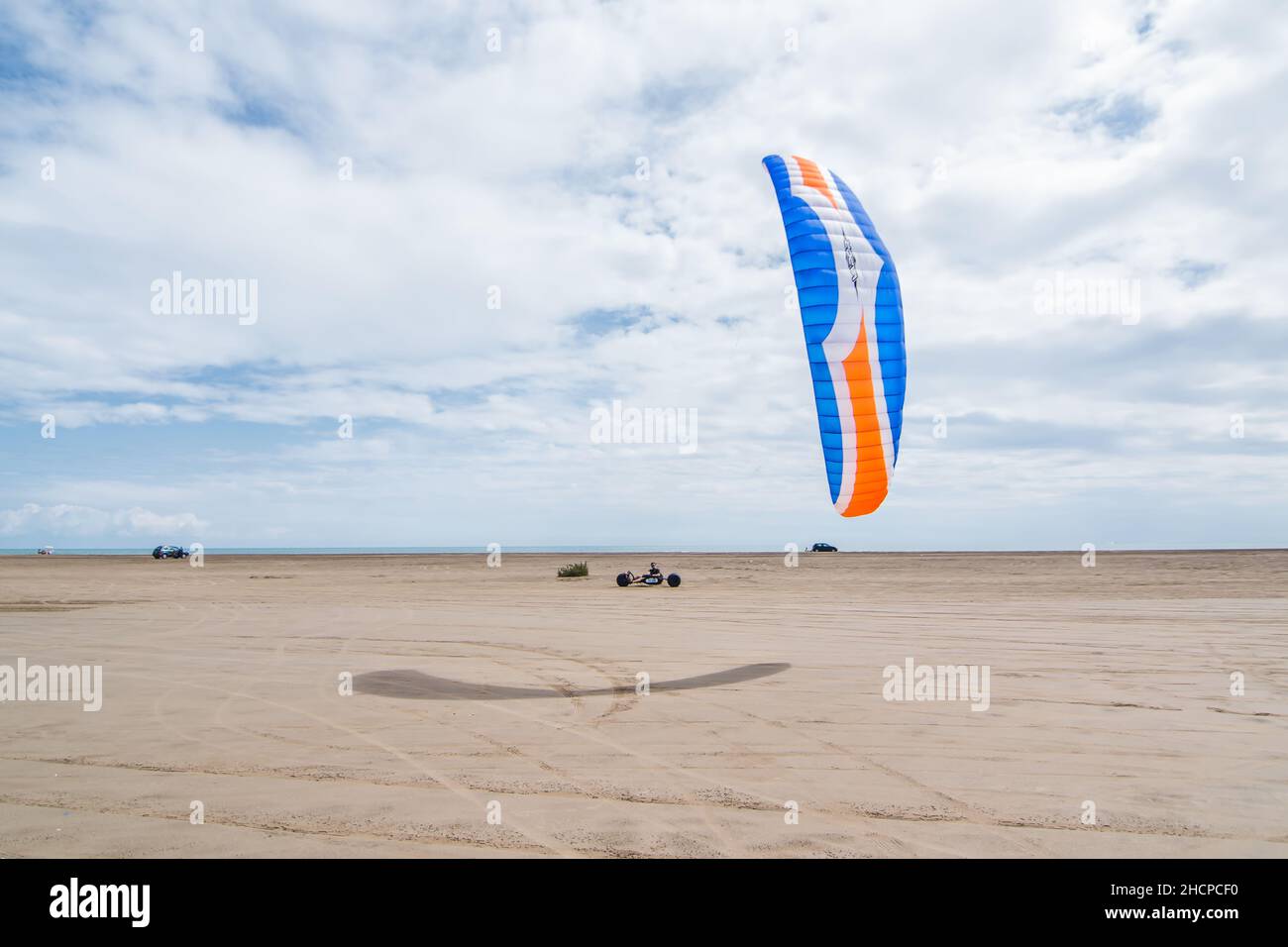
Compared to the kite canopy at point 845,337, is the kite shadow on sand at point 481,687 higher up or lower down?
lower down

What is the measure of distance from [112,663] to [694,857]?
11.0m

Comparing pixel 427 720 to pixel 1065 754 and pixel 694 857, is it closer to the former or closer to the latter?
pixel 694 857

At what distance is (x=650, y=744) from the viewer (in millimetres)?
7199

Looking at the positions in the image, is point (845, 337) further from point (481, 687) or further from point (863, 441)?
point (481, 687)

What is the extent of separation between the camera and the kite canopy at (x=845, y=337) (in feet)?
33.7

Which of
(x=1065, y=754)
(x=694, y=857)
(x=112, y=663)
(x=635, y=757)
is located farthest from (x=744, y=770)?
(x=112, y=663)

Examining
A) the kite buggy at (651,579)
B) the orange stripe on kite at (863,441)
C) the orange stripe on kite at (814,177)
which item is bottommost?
the kite buggy at (651,579)

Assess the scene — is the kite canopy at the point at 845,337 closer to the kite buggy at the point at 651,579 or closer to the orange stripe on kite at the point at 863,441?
the orange stripe on kite at the point at 863,441

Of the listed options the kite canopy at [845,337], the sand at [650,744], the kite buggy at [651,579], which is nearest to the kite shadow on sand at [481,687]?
the sand at [650,744]

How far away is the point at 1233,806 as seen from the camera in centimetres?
551

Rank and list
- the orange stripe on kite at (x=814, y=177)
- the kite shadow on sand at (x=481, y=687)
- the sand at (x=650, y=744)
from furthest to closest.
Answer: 1. the orange stripe on kite at (x=814, y=177)
2. the kite shadow on sand at (x=481, y=687)
3. the sand at (x=650, y=744)

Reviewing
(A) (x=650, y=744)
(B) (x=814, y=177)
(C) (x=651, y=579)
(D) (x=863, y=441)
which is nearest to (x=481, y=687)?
(A) (x=650, y=744)

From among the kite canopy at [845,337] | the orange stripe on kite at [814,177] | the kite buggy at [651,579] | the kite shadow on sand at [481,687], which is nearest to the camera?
the kite shadow on sand at [481,687]

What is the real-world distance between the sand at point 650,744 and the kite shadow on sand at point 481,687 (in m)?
0.06
